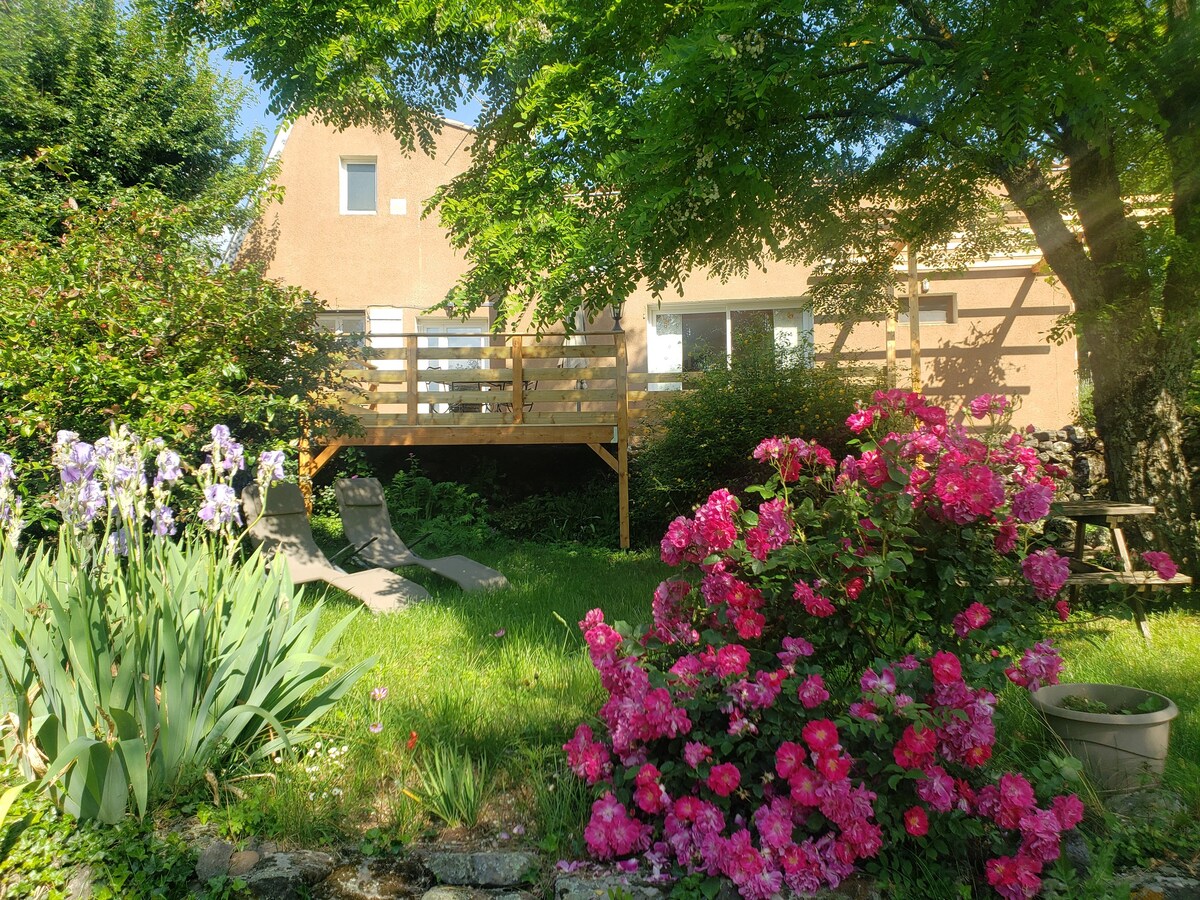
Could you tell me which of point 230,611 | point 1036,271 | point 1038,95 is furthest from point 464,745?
point 1036,271

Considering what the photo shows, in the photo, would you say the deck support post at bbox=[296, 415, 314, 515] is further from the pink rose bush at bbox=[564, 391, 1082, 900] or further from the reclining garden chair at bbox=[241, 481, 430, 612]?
the pink rose bush at bbox=[564, 391, 1082, 900]

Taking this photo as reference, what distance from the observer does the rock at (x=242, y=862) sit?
252 centimetres

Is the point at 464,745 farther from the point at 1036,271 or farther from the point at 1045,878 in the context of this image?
the point at 1036,271

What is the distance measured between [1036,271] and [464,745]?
12457 mm

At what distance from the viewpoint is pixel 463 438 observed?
412 inches

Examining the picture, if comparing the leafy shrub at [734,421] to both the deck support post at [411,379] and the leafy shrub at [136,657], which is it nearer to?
the deck support post at [411,379]

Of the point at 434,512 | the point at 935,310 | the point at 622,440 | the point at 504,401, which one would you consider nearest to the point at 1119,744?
the point at 622,440

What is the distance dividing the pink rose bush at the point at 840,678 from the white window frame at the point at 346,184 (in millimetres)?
13838

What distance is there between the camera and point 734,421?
380 inches

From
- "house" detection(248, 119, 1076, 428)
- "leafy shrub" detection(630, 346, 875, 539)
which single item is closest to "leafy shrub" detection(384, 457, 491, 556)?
"house" detection(248, 119, 1076, 428)

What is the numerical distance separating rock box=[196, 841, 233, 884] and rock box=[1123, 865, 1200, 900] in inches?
109

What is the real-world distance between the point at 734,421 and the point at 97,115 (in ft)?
40.0

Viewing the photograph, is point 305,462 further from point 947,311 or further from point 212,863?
point 947,311

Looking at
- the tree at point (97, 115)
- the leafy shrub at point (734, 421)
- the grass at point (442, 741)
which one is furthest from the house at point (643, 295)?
the grass at point (442, 741)
